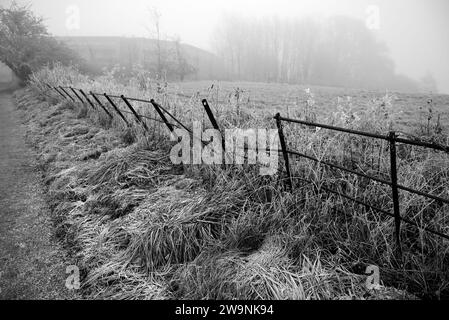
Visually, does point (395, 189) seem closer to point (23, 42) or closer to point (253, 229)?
point (253, 229)

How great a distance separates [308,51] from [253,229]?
2744 inches

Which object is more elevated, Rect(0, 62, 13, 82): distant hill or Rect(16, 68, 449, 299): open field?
Rect(0, 62, 13, 82): distant hill

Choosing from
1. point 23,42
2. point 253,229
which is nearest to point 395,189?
point 253,229

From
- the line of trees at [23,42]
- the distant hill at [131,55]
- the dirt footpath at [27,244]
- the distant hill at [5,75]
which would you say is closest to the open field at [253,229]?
the dirt footpath at [27,244]

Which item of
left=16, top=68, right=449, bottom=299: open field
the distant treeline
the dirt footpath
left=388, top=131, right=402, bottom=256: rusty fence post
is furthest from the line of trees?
the distant treeline

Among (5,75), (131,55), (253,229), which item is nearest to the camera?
(253,229)

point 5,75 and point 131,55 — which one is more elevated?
point 131,55

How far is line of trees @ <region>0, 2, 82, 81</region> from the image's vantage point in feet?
86.6

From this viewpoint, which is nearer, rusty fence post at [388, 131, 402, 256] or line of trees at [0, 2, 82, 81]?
rusty fence post at [388, 131, 402, 256]

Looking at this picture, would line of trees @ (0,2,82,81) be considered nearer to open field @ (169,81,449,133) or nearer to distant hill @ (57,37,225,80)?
distant hill @ (57,37,225,80)

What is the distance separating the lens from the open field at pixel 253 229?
2.24 meters

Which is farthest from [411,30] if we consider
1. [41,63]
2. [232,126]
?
[232,126]

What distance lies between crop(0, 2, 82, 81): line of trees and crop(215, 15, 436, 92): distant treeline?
37.7 metres

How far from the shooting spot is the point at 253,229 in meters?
2.81
